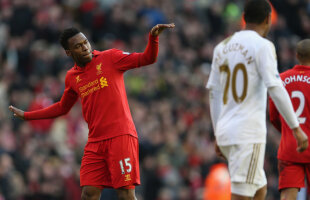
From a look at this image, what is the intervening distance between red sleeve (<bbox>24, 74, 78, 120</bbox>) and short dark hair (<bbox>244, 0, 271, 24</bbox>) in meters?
2.67

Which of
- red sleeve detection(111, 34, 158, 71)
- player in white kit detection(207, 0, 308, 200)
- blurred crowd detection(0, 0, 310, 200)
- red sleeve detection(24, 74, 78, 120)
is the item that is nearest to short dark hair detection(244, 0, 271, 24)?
player in white kit detection(207, 0, 308, 200)

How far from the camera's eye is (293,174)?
9016mm

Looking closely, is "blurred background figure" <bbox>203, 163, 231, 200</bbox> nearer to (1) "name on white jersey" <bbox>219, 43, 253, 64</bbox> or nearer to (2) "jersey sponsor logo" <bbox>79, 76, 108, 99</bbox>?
(2) "jersey sponsor logo" <bbox>79, 76, 108, 99</bbox>

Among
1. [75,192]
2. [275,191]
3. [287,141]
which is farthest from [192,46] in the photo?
[287,141]

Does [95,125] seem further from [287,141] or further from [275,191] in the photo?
[275,191]

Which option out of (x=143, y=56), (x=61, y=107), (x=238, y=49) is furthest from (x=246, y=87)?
(x=61, y=107)

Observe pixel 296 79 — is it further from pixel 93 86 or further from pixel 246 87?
pixel 93 86

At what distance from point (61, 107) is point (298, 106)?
9.59 feet

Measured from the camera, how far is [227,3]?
2334cm

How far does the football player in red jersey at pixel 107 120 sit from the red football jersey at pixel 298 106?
1.75 m

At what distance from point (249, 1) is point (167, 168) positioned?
9775mm

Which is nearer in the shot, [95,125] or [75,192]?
[95,125]

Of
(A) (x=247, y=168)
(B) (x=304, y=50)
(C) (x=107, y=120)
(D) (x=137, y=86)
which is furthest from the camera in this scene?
(D) (x=137, y=86)

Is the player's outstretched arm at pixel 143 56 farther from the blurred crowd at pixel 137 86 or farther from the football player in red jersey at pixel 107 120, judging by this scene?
the blurred crowd at pixel 137 86
